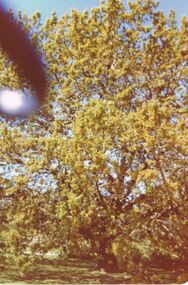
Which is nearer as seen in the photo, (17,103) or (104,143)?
(104,143)

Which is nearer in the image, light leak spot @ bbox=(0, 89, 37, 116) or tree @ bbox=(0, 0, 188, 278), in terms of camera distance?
tree @ bbox=(0, 0, 188, 278)

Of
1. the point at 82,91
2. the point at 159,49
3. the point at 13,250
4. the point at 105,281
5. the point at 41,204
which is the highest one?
the point at 159,49

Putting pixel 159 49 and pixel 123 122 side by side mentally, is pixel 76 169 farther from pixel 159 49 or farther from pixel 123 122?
pixel 159 49

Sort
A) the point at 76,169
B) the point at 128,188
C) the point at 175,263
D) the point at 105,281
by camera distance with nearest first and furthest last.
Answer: the point at 76,169
the point at 128,188
the point at 105,281
the point at 175,263

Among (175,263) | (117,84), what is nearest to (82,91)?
(117,84)

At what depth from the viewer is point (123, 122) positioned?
12023 millimetres

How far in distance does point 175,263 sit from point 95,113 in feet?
61.2

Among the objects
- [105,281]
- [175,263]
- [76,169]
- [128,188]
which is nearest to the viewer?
[76,169]

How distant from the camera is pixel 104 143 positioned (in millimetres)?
11797

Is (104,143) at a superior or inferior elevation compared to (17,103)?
inferior

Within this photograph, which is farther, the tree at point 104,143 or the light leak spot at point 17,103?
the light leak spot at point 17,103

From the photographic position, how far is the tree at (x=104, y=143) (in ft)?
38.7

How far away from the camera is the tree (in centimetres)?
1180

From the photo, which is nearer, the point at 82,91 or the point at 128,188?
the point at 128,188
